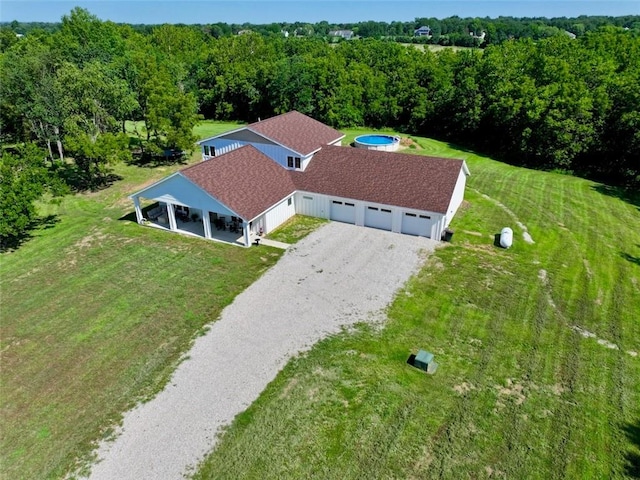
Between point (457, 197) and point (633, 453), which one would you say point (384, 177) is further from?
point (633, 453)

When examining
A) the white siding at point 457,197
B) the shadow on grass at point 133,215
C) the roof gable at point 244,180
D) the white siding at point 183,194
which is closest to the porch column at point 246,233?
the roof gable at point 244,180

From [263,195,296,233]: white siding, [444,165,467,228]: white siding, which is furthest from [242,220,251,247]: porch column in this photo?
[444,165,467,228]: white siding

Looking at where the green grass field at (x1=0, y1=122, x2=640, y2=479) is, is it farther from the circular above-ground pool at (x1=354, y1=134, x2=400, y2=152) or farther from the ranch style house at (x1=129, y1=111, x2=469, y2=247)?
the circular above-ground pool at (x1=354, y1=134, x2=400, y2=152)

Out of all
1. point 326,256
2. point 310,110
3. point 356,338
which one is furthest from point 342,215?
point 310,110

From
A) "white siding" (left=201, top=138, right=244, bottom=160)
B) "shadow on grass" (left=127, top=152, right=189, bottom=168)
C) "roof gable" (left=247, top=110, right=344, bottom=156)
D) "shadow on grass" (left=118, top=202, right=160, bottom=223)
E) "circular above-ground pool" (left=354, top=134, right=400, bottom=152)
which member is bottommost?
"shadow on grass" (left=118, top=202, right=160, bottom=223)

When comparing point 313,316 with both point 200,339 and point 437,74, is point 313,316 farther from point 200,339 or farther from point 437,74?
point 437,74

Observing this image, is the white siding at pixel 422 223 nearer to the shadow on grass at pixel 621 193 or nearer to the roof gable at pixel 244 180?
the roof gable at pixel 244 180

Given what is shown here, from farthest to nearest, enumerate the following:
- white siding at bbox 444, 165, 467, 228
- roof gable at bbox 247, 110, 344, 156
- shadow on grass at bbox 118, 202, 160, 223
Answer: roof gable at bbox 247, 110, 344, 156, shadow on grass at bbox 118, 202, 160, 223, white siding at bbox 444, 165, 467, 228
